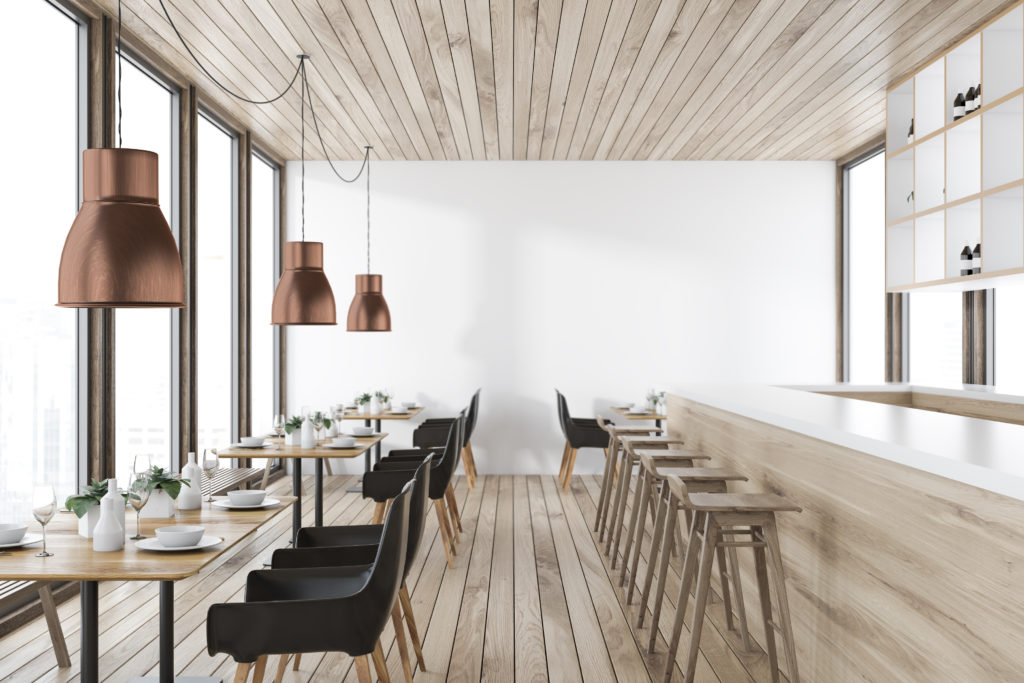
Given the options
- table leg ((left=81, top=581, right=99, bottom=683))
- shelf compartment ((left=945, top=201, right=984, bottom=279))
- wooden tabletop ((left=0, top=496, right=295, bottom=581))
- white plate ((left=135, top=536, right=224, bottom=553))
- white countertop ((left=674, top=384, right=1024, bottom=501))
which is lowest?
table leg ((left=81, top=581, right=99, bottom=683))

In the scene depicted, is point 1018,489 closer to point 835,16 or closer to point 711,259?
point 835,16

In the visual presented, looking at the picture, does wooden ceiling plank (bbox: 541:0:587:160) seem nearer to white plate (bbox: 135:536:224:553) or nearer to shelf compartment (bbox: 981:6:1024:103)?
shelf compartment (bbox: 981:6:1024:103)

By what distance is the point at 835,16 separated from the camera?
4246 mm

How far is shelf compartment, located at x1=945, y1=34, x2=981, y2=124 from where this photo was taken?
181 inches

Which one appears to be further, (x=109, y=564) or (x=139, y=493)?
(x=139, y=493)

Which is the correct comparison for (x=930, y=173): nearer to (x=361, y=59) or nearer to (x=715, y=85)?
(x=715, y=85)

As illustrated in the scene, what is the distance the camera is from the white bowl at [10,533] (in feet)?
8.00

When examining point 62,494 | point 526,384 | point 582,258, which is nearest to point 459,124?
point 582,258

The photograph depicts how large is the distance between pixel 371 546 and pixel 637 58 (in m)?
3.53

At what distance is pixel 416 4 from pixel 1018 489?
3.59 meters

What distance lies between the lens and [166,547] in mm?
2424

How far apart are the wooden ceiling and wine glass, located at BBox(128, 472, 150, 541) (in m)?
2.62

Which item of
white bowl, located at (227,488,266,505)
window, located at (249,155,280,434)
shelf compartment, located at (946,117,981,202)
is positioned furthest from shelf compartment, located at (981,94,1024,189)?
window, located at (249,155,280,434)

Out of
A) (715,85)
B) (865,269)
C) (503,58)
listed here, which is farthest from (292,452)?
(865,269)
